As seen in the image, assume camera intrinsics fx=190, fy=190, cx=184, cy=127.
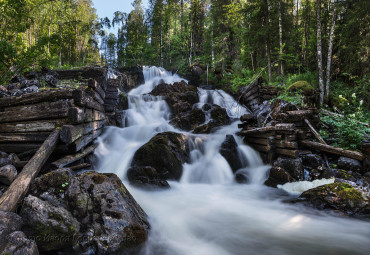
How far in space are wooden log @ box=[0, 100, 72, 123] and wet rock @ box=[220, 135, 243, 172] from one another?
524 centimetres

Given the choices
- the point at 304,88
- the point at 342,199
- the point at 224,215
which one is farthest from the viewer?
the point at 304,88

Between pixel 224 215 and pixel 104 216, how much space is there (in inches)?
102

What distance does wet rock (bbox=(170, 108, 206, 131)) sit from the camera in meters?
9.95

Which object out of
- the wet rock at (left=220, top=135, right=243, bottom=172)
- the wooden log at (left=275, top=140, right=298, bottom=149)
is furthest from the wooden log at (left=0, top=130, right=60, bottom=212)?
the wooden log at (left=275, top=140, right=298, bottom=149)

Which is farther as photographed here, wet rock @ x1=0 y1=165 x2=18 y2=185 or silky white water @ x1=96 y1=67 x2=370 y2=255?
wet rock @ x1=0 y1=165 x2=18 y2=185

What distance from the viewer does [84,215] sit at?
263 centimetres

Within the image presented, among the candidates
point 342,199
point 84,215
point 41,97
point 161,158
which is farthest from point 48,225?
point 342,199

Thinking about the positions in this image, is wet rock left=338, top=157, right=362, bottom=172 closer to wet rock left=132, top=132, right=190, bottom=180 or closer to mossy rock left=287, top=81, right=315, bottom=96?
mossy rock left=287, top=81, right=315, bottom=96

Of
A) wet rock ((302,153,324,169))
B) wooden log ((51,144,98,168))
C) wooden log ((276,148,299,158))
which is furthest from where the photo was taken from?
wooden log ((276,148,299,158))

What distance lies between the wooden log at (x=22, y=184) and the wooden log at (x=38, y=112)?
94 centimetres

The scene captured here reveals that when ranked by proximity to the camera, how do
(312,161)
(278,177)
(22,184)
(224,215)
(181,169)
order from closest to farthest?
1. (22,184)
2. (224,215)
3. (278,177)
4. (312,161)
5. (181,169)

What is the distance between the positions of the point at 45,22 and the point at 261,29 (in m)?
24.3

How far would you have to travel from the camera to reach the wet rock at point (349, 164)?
5083 millimetres

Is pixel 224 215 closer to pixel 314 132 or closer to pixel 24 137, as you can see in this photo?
pixel 314 132
